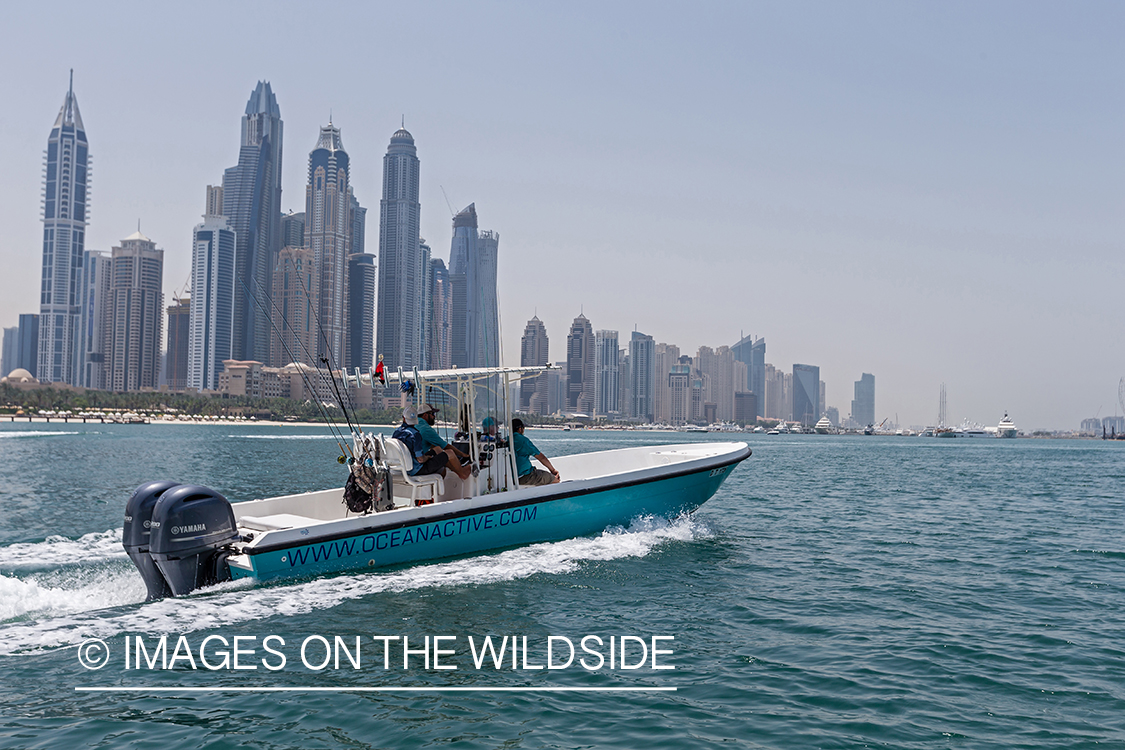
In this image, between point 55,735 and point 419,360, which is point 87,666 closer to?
point 55,735

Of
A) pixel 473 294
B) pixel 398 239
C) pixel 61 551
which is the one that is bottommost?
pixel 61 551

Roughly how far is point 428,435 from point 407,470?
60cm

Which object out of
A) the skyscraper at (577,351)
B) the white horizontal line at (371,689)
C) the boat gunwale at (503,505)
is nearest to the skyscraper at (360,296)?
the skyscraper at (577,351)

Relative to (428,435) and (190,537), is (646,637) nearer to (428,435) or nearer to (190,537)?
A: (428,435)

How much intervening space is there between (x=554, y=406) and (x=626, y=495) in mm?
161728

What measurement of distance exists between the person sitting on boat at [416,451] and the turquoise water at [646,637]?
4.35ft

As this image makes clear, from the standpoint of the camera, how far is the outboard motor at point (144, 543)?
8.19 meters

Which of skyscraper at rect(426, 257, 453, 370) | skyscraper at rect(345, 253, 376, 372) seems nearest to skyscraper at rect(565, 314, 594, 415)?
skyscraper at rect(345, 253, 376, 372)

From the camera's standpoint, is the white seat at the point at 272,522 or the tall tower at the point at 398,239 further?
the tall tower at the point at 398,239

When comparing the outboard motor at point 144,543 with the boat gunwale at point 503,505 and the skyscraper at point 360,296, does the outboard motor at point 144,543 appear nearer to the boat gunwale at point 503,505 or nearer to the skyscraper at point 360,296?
the boat gunwale at point 503,505

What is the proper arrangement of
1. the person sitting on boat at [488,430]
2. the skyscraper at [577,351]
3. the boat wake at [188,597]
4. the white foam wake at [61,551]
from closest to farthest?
the boat wake at [188,597], the white foam wake at [61,551], the person sitting on boat at [488,430], the skyscraper at [577,351]

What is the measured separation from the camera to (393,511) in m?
9.95

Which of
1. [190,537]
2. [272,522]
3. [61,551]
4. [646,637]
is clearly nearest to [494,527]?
[272,522]

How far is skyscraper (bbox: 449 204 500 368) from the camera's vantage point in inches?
469
